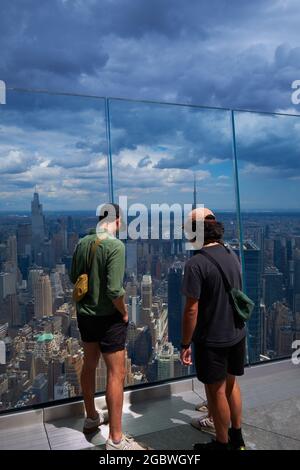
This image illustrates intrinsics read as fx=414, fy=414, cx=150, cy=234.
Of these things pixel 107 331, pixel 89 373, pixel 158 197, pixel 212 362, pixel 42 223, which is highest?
pixel 158 197

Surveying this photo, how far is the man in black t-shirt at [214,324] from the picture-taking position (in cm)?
198

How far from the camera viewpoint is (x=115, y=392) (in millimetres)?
2186

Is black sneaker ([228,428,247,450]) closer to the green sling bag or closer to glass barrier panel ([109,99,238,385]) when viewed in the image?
the green sling bag

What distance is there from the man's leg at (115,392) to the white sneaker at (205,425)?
52 cm

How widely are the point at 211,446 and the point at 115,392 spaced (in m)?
0.56

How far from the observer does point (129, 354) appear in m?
2.82

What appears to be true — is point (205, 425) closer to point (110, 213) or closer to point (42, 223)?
point (110, 213)

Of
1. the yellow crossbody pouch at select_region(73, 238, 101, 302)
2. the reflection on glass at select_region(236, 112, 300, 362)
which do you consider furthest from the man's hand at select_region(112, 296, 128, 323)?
the reflection on glass at select_region(236, 112, 300, 362)

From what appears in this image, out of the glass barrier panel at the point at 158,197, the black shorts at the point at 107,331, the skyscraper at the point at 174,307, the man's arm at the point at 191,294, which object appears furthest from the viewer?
the skyscraper at the point at 174,307

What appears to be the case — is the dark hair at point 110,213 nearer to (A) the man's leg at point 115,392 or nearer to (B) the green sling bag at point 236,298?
(B) the green sling bag at point 236,298

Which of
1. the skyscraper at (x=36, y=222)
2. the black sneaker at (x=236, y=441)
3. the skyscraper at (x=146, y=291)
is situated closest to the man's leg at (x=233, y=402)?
the black sneaker at (x=236, y=441)

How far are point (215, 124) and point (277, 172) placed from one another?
0.63 metres

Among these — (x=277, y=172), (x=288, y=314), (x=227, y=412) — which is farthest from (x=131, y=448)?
(x=277, y=172)

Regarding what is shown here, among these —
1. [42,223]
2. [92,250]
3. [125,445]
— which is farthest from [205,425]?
[42,223]
